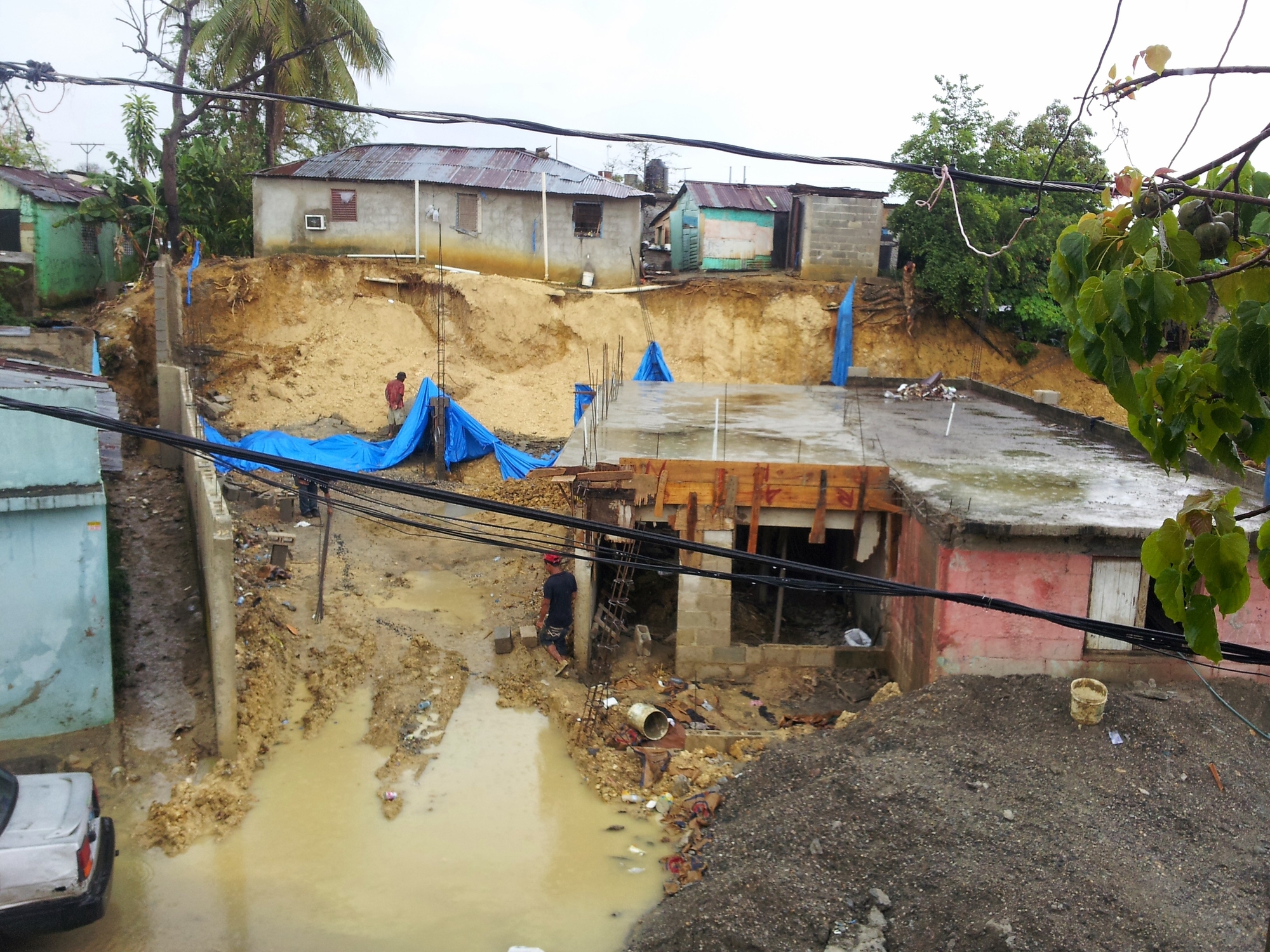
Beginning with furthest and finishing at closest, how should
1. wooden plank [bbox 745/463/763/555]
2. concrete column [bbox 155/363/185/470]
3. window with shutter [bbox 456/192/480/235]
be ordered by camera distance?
window with shutter [bbox 456/192/480/235]
concrete column [bbox 155/363/185/470]
wooden plank [bbox 745/463/763/555]

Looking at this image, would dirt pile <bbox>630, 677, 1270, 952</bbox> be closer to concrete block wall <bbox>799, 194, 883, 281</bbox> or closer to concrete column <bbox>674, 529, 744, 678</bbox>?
concrete column <bbox>674, 529, 744, 678</bbox>

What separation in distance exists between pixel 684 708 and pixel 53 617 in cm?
722

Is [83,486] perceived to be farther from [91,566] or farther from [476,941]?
[476,941]

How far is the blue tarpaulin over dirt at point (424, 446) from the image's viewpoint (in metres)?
20.9

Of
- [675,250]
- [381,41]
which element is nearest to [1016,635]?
[675,250]

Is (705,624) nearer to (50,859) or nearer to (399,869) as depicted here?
(399,869)

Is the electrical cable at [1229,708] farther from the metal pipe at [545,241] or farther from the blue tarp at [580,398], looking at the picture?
the metal pipe at [545,241]

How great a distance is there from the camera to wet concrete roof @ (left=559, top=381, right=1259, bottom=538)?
11.2 m

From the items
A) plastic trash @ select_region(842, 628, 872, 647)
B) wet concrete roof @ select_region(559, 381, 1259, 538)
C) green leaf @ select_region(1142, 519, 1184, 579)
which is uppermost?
green leaf @ select_region(1142, 519, 1184, 579)

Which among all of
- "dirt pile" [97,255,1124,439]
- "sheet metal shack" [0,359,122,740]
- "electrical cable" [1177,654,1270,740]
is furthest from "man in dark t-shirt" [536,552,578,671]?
"dirt pile" [97,255,1124,439]

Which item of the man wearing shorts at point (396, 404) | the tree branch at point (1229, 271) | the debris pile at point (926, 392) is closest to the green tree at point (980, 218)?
the debris pile at point (926, 392)

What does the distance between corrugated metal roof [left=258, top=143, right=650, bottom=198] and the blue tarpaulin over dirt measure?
7596 millimetres

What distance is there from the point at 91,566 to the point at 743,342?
20.0 metres

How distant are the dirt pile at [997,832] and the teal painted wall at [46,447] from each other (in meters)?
7.48
